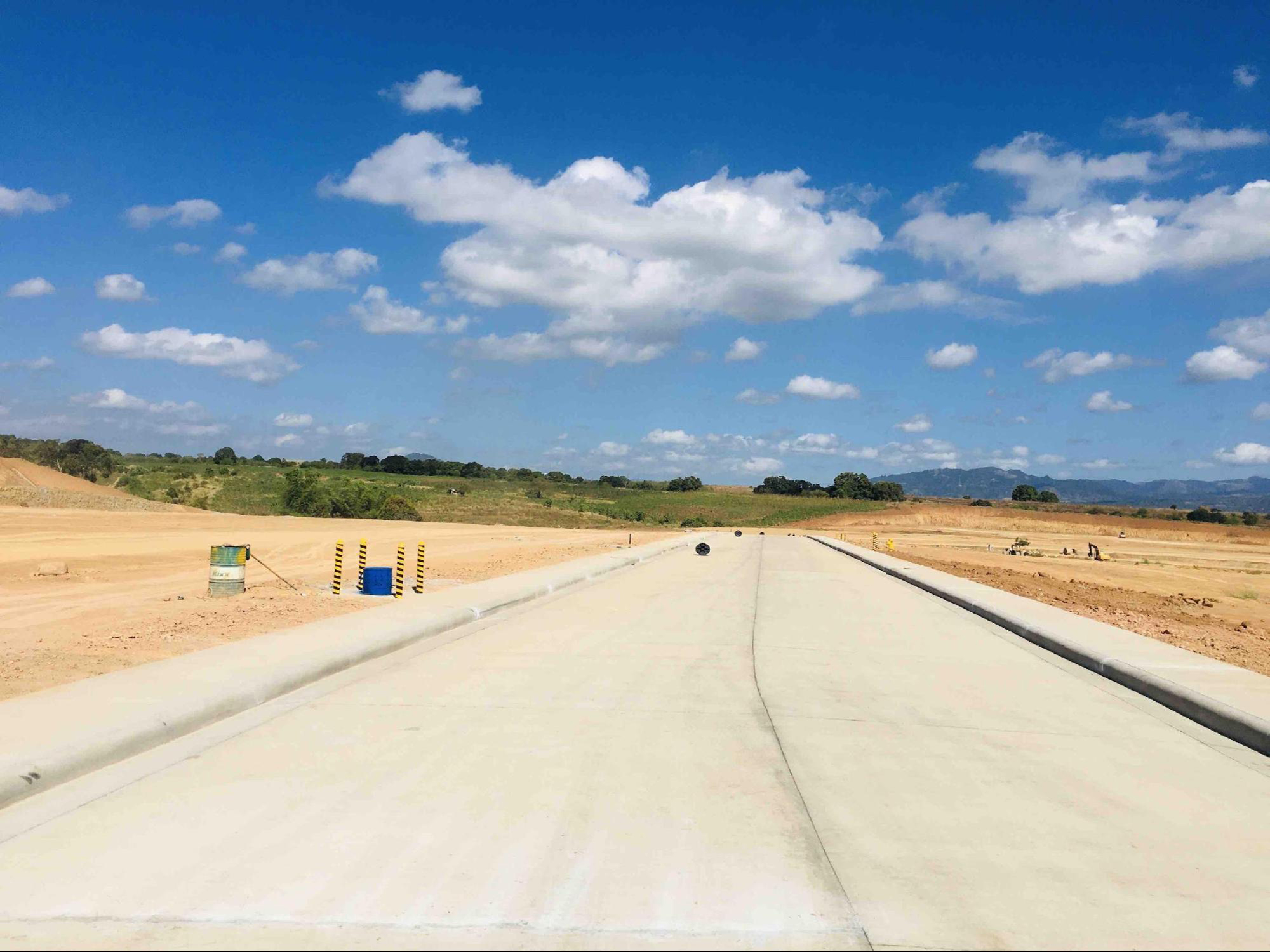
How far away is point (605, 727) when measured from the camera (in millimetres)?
8656

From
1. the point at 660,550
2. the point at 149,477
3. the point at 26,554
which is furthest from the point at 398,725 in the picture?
the point at 149,477

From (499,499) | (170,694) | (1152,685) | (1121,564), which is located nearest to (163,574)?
(170,694)

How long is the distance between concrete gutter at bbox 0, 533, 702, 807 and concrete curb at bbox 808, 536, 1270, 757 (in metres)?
8.84

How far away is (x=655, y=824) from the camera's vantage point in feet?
19.8

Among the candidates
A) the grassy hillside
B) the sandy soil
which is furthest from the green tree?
the sandy soil

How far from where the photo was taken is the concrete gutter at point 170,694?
7000 millimetres

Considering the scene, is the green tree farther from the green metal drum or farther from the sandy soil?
the green metal drum

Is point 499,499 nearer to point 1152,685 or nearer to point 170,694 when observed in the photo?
point 1152,685

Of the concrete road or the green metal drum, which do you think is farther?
the green metal drum

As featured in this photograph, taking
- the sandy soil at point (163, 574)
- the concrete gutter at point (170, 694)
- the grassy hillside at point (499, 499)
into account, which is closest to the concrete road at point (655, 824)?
the concrete gutter at point (170, 694)

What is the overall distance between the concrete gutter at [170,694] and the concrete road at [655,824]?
0.21 metres

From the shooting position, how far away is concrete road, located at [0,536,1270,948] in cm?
467

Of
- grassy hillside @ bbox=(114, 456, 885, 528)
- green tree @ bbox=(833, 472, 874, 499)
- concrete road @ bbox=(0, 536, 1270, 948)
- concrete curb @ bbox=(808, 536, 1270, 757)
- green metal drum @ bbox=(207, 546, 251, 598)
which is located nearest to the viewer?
concrete road @ bbox=(0, 536, 1270, 948)

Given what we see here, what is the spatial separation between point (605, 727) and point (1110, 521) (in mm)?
111347
